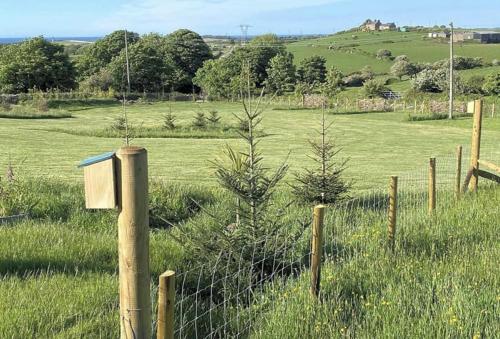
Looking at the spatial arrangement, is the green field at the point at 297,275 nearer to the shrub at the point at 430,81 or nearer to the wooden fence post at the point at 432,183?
the wooden fence post at the point at 432,183

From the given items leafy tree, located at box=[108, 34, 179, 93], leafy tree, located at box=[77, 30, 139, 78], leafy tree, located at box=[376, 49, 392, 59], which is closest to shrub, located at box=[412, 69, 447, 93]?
leafy tree, located at box=[108, 34, 179, 93]

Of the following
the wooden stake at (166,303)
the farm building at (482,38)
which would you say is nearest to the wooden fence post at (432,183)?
the wooden stake at (166,303)

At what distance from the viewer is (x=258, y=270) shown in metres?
6.71

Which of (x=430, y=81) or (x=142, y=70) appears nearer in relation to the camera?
(x=430, y=81)

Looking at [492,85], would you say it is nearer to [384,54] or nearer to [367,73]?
[367,73]

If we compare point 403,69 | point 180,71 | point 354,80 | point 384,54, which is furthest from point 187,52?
point 384,54

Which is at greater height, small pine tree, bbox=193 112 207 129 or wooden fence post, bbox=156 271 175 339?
wooden fence post, bbox=156 271 175 339

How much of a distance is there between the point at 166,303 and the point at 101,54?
10140cm

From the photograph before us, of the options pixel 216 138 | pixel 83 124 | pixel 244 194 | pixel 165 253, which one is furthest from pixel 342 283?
pixel 83 124

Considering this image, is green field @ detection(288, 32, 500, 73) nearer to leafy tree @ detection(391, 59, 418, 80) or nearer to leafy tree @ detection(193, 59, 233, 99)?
leafy tree @ detection(391, 59, 418, 80)

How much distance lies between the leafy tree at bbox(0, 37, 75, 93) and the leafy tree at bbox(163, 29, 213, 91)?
77.4 feet

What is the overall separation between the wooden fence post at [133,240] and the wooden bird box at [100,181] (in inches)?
1.4

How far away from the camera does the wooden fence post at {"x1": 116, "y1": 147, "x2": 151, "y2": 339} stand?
9.17 ft

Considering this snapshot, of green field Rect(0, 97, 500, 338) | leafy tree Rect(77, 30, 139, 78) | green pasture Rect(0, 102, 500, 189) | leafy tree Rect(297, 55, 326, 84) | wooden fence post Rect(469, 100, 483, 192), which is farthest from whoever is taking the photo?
leafy tree Rect(77, 30, 139, 78)
